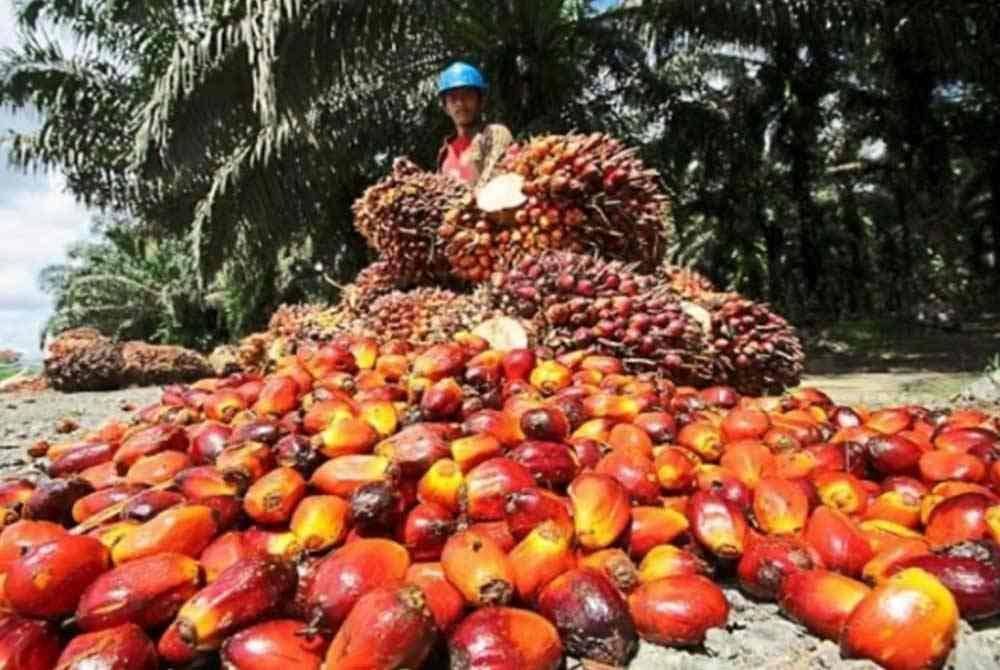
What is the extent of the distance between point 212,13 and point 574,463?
536cm

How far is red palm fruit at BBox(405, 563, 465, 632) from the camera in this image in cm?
111

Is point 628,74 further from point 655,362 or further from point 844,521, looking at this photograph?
point 844,521

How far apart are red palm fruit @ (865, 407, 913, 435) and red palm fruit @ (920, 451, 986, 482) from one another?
0.68 ft

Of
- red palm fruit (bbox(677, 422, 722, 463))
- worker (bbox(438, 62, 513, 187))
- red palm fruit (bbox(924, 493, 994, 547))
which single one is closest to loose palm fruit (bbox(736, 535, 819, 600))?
red palm fruit (bbox(924, 493, 994, 547))

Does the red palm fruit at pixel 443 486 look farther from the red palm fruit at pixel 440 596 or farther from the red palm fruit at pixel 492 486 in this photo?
the red palm fruit at pixel 440 596

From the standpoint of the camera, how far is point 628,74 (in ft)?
31.7

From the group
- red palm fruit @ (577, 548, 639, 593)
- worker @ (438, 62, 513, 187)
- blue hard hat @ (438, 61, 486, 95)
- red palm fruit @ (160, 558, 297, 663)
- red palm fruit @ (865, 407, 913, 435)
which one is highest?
blue hard hat @ (438, 61, 486, 95)

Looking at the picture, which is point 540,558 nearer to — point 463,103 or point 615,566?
point 615,566

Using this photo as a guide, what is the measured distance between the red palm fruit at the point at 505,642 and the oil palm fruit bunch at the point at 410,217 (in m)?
2.42

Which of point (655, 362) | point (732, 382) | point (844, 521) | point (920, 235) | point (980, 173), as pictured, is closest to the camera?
point (844, 521)

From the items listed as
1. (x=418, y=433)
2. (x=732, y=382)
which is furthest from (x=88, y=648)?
(x=732, y=382)

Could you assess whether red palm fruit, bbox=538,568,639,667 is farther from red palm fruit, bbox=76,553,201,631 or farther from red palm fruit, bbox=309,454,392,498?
red palm fruit, bbox=76,553,201,631

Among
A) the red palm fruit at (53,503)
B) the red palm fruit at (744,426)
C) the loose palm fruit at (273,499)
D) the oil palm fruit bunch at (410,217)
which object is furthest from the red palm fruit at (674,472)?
the oil palm fruit bunch at (410,217)

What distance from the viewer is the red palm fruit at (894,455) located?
1578 millimetres
